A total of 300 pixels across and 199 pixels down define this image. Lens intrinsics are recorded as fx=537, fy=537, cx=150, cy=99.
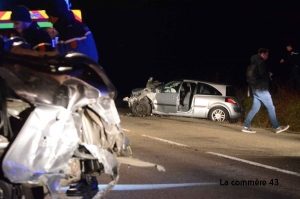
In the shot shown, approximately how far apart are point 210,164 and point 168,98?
322 inches

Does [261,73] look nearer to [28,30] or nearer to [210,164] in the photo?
[210,164]

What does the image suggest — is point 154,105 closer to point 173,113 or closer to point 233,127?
point 173,113

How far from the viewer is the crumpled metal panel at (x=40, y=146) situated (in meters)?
4.52

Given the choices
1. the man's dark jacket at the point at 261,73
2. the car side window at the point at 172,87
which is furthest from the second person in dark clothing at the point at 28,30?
the car side window at the point at 172,87

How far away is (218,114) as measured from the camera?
16609mm

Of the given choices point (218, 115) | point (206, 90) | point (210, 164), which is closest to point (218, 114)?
point (218, 115)

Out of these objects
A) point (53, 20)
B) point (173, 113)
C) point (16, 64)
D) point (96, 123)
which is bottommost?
point (173, 113)

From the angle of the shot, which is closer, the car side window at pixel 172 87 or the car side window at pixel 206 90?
the car side window at pixel 206 90

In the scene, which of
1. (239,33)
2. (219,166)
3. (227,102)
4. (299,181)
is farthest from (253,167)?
(239,33)

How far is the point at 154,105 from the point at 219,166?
28.7 feet

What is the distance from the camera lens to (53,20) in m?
5.58

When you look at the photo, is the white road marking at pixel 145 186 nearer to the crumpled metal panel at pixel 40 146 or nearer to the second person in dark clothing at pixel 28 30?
the second person in dark clothing at pixel 28 30

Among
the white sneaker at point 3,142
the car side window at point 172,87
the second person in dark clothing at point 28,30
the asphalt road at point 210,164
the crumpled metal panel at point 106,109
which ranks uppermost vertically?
the second person in dark clothing at point 28,30

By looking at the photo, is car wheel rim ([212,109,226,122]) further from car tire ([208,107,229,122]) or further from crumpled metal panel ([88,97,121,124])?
crumpled metal panel ([88,97,121,124])
